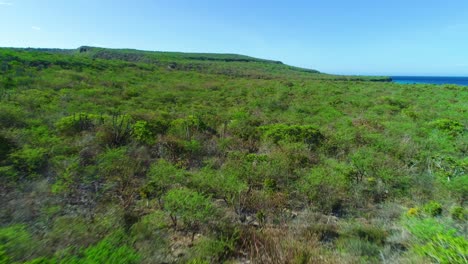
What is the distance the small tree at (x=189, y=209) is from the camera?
15.9ft

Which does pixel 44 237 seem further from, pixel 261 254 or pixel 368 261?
pixel 368 261

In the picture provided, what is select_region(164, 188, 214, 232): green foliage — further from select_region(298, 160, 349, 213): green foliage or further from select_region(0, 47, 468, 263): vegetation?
select_region(298, 160, 349, 213): green foliage

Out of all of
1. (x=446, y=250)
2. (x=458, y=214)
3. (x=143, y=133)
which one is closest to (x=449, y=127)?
(x=458, y=214)

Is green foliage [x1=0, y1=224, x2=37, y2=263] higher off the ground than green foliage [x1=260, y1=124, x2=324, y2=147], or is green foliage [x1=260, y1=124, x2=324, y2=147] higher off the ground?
green foliage [x1=0, y1=224, x2=37, y2=263]

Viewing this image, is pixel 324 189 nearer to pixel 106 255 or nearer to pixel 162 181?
pixel 162 181

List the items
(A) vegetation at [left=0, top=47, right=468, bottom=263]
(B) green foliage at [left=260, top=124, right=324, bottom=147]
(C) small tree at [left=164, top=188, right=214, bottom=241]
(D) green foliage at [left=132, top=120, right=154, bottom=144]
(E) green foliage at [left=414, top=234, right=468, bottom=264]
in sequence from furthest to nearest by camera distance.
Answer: (B) green foliage at [left=260, top=124, right=324, bottom=147] → (D) green foliage at [left=132, top=120, right=154, bottom=144] → (C) small tree at [left=164, top=188, right=214, bottom=241] → (A) vegetation at [left=0, top=47, right=468, bottom=263] → (E) green foliage at [left=414, top=234, right=468, bottom=264]

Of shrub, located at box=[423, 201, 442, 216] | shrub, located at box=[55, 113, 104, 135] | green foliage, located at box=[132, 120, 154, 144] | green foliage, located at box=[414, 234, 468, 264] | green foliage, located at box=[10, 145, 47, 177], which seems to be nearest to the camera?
green foliage, located at box=[414, 234, 468, 264]

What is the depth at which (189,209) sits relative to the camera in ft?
16.0

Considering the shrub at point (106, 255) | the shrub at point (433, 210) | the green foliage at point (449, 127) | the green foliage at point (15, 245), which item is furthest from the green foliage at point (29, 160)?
the green foliage at point (449, 127)

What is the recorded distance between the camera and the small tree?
4832 millimetres

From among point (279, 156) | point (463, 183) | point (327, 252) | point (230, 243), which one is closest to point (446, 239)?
point (327, 252)

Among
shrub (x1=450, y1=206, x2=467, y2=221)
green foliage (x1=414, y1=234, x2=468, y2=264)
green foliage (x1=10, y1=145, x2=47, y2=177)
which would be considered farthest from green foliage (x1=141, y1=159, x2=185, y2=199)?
shrub (x1=450, y1=206, x2=467, y2=221)

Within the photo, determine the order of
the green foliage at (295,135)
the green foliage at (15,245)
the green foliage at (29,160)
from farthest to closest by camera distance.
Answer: the green foliage at (295,135)
the green foliage at (29,160)
the green foliage at (15,245)

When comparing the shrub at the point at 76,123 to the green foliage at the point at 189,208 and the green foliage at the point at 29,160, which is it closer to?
the green foliage at the point at 29,160
